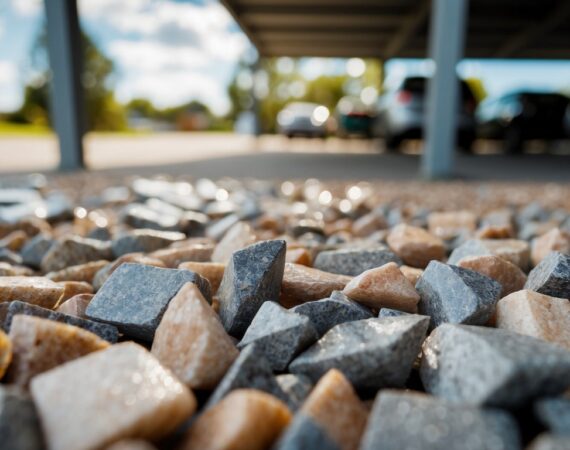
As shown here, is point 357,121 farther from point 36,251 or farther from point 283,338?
point 283,338

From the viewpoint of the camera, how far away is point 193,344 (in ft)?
3.40

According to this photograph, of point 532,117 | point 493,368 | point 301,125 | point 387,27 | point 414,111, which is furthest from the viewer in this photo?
point 301,125

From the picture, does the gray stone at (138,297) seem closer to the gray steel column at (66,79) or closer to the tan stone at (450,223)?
the tan stone at (450,223)

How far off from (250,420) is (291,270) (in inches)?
27.7

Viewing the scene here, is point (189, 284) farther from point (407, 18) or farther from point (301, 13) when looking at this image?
point (407, 18)

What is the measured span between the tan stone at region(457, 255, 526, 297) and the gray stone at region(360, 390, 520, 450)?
77 cm

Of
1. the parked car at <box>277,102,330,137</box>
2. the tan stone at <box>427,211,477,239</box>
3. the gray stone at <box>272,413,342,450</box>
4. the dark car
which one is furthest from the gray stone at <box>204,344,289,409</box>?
the parked car at <box>277,102,330,137</box>

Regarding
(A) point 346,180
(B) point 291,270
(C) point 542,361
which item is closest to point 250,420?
(C) point 542,361

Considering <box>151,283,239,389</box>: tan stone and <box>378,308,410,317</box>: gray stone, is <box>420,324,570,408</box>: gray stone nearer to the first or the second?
<box>378,308,410,317</box>: gray stone

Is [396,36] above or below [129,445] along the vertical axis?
above

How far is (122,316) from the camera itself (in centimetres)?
123

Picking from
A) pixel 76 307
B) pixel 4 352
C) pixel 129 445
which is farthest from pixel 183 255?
pixel 129 445

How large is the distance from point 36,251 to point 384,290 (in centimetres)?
153

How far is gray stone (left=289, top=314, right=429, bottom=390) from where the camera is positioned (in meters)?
1.00
